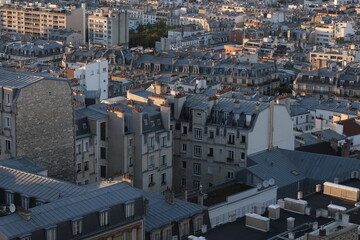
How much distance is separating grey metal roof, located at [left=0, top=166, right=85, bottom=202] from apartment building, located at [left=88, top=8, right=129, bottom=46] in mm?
132324

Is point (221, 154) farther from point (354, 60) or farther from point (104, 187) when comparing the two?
point (354, 60)

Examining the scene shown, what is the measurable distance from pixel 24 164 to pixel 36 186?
22.5ft

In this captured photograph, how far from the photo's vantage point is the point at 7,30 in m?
195

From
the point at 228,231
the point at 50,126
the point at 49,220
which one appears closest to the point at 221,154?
the point at 50,126

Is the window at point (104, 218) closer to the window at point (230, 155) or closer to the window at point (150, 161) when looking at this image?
the window at point (150, 161)

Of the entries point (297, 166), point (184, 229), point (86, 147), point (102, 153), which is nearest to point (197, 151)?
point (297, 166)

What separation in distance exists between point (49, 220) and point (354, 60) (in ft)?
372

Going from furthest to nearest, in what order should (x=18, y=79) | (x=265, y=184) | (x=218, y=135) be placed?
(x=218, y=135)
(x=265, y=184)
(x=18, y=79)

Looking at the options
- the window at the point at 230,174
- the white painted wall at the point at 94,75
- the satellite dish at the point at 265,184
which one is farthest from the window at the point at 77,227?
the white painted wall at the point at 94,75

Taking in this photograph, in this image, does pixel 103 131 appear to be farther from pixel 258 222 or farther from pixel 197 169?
pixel 258 222

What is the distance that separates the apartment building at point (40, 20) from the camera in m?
189

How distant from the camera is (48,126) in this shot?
197 ft

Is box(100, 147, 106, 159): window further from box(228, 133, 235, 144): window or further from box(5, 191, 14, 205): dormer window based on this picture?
box(5, 191, 14, 205): dormer window

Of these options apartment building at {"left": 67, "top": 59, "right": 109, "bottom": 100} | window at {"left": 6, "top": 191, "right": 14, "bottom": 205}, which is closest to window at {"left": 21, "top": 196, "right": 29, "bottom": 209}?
window at {"left": 6, "top": 191, "right": 14, "bottom": 205}
